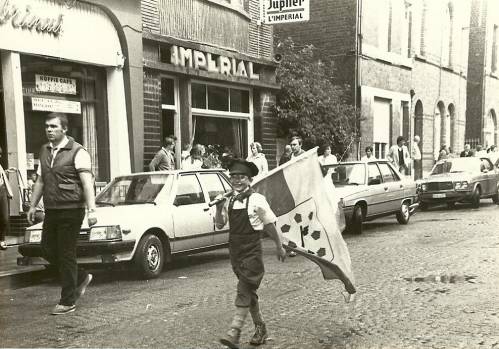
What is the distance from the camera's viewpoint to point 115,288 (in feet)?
25.2

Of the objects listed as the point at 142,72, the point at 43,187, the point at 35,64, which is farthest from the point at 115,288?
the point at 142,72

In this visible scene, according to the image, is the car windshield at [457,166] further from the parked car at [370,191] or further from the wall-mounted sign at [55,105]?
the wall-mounted sign at [55,105]

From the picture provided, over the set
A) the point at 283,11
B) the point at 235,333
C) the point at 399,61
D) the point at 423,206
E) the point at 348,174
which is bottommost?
the point at 423,206

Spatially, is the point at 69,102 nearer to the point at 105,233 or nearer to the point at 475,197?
the point at 105,233

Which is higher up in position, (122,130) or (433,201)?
(122,130)

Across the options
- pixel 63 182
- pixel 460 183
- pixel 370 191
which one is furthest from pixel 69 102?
pixel 460 183

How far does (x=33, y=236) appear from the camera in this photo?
8.05m

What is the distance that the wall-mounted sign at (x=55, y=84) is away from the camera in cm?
1248

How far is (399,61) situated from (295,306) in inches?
813

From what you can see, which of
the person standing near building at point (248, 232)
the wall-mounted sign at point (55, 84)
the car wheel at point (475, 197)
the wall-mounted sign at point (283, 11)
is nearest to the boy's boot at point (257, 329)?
the person standing near building at point (248, 232)

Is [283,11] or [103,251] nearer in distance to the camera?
[103,251]

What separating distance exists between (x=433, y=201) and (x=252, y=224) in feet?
43.5

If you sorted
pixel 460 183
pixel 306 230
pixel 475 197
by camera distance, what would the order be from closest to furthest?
pixel 306 230 < pixel 460 183 < pixel 475 197

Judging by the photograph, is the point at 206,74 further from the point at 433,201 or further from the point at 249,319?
the point at 249,319
